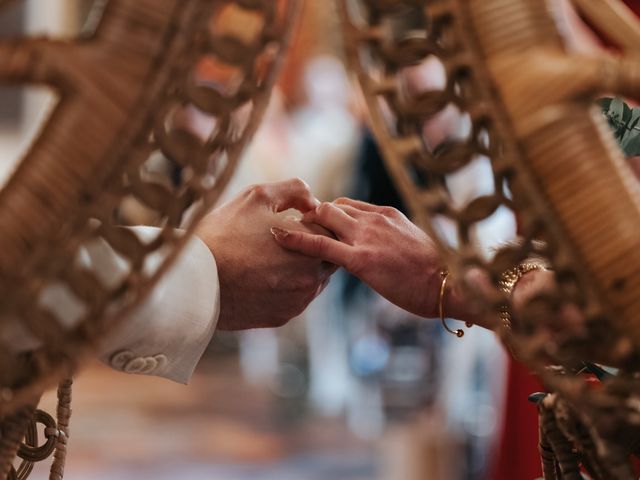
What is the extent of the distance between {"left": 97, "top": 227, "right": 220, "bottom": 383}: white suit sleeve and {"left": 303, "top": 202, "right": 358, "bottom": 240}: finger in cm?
18

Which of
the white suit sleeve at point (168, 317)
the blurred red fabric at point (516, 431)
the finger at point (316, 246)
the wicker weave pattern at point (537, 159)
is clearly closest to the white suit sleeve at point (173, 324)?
the white suit sleeve at point (168, 317)

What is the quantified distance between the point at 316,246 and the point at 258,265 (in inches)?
2.6

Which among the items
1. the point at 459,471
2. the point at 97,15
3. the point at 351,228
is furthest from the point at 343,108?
the point at 97,15

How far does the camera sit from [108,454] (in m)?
4.25

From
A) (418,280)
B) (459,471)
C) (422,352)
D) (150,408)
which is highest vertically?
(418,280)

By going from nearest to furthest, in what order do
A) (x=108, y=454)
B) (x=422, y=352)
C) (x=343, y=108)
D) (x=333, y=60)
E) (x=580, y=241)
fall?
(x=580, y=241) < (x=108, y=454) < (x=422, y=352) < (x=343, y=108) < (x=333, y=60)

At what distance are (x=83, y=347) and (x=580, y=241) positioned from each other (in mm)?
299

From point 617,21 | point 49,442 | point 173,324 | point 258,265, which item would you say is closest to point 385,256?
point 258,265

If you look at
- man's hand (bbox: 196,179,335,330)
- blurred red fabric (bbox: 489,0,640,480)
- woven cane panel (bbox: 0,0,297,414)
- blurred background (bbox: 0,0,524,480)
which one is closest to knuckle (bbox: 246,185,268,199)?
man's hand (bbox: 196,179,335,330)

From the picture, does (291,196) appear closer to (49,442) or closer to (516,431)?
(49,442)

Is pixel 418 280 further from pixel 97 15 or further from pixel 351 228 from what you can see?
pixel 97 15

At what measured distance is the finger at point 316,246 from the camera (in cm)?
111

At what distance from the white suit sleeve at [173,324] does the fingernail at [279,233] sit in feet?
0.43

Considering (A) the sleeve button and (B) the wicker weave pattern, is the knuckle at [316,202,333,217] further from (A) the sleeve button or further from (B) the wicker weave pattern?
(B) the wicker weave pattern
